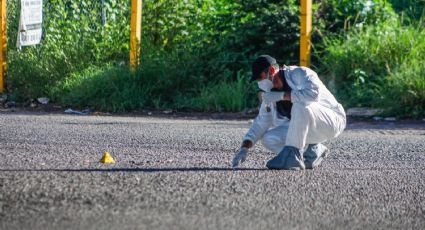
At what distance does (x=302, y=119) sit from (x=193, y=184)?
1252 mm

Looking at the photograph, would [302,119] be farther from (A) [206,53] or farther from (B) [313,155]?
(A) [206,53]

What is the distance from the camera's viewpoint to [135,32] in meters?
16.0

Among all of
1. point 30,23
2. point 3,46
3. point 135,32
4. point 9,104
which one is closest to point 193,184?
point 135,32

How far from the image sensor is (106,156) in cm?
907

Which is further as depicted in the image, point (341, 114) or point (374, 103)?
point (374, 103)

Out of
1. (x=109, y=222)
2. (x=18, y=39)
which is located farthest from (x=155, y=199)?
(x=18, y=39)

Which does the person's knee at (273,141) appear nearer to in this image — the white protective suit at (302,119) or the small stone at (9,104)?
the white protective suit at (302,119)

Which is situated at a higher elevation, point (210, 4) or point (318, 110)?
point (210, 4)

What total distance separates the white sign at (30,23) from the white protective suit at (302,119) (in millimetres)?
8313

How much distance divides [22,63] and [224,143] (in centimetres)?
663

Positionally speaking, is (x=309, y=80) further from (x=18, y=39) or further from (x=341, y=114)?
(x=18, y=39)

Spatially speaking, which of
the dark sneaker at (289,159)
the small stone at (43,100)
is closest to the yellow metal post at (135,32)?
the small stone at (43,100)

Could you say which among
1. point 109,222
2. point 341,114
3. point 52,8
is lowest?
point 109,222

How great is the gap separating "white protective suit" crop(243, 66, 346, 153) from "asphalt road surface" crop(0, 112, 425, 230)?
28 centimetres
